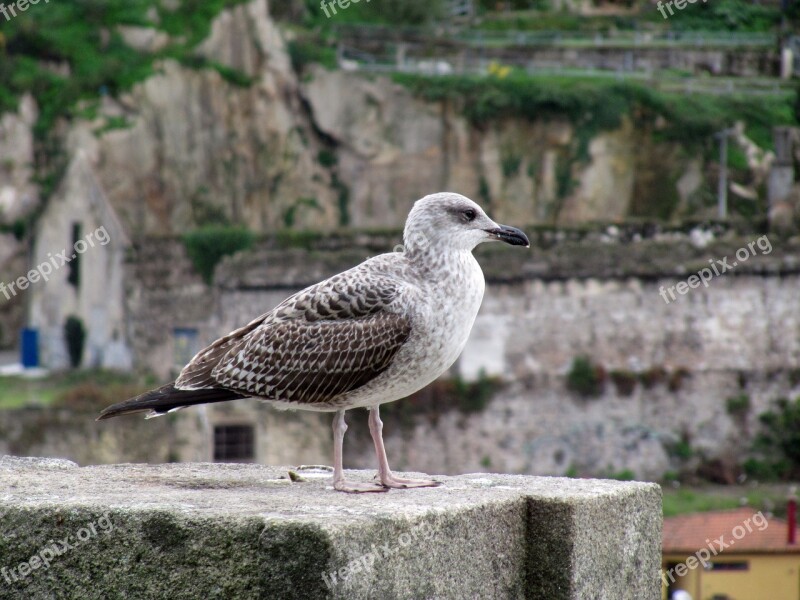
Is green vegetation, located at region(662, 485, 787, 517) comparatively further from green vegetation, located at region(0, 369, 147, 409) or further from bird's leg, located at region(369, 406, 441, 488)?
bird's leg, located at region(369, 406, 441, 488)

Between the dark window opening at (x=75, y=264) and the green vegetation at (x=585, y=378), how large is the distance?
1197 centimetres

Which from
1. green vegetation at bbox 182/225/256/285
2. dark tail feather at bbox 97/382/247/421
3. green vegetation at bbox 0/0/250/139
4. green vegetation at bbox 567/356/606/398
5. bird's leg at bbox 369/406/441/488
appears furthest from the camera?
green vegetation at bbox 0/0/250/139

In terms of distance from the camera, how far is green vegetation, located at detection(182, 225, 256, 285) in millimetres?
33312

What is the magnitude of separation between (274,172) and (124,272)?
5.92 m

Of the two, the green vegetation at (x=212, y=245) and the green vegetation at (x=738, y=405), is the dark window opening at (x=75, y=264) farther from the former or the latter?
the green vegetation at (x=738, y=405)

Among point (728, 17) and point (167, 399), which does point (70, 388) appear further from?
point (167, 399)

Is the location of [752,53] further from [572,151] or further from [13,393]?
[13,393]

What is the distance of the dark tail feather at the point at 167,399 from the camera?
5.62 meters

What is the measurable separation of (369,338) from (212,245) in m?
28.1

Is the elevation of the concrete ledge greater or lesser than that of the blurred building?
greater

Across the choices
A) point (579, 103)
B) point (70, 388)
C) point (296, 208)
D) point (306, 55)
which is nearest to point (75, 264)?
point (70, 388)

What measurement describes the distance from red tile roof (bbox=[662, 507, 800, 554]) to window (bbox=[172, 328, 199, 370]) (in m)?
12.3

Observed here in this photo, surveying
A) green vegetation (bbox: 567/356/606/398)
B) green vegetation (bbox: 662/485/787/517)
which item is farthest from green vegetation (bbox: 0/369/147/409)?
green vegetation (bbox: 662/485/787/517)

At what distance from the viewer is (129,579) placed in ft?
14.8
